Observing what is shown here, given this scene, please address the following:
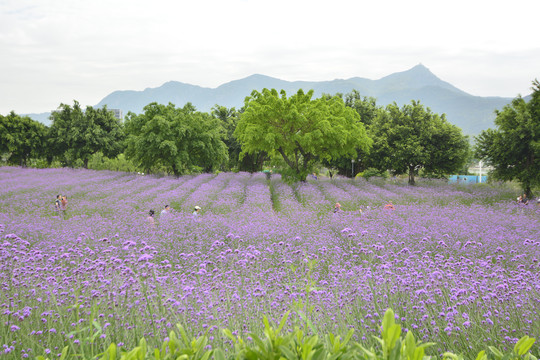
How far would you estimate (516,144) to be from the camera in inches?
979

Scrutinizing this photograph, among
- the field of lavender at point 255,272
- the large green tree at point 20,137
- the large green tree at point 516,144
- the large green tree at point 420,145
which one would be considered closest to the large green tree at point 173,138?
the field of lavender at point 255,272

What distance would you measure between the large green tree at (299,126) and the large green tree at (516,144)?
9129 mm

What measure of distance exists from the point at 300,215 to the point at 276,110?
16159 mm

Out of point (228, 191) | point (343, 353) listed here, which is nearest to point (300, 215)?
point (228, 191)

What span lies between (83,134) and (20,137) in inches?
499

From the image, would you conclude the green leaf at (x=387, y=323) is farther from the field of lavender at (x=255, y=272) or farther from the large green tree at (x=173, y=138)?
the large green tree at (x=173, y=138)

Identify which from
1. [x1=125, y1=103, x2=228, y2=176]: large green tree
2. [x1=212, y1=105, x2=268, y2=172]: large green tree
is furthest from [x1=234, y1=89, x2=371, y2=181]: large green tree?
[x1=212, y1=105, x2=268, y2=172]: large green tree

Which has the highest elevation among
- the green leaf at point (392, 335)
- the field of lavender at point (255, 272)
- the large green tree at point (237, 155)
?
the large green tree at point (237, 155)

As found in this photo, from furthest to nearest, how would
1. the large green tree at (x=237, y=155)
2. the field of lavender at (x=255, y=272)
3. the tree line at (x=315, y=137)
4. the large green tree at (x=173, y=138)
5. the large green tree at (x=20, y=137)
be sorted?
1. the large green tree at (x=237, y=155)
2. the large green tree at (x=20, y=137)
3. the large green tree at (x=173, y=138)
4. the tree line at (x=315, y=137)
5. the field of lavender at (x=255, y=272)

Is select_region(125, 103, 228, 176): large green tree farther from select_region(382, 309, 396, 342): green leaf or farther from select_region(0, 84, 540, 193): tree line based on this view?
select_region(382, 309, 396, 342): green leaf

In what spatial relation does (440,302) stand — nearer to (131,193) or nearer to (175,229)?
(175,229)

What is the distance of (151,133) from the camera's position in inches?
1388

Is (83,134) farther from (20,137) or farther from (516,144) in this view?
(516,144)

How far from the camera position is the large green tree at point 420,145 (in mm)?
32656
